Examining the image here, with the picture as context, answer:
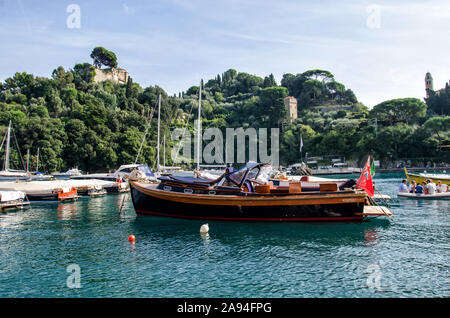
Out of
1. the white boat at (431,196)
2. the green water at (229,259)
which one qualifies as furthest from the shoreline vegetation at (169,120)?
the green water at (229,259)

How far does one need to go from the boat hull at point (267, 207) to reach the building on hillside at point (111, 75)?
115771 mm

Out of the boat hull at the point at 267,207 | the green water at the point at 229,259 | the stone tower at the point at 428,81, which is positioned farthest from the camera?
the stone tower at the point at 428,81

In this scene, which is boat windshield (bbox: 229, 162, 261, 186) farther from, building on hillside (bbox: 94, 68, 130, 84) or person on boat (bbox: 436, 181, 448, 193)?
building on hillside (bbox: 94, 68, 130, 84)

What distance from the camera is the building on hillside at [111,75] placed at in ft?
394

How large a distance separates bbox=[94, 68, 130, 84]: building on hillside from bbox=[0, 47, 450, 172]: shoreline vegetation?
353 cm

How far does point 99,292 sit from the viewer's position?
8312mm

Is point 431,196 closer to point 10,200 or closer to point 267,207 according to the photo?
point 267,207

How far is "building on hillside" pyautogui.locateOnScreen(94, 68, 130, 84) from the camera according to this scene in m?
120

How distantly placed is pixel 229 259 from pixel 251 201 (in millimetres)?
5426

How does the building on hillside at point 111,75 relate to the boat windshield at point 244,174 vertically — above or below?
above

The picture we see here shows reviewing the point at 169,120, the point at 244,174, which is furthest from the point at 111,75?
the point at 244,174

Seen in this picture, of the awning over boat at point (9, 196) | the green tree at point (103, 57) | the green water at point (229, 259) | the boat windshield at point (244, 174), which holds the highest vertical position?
the green tree at point (103, 57)

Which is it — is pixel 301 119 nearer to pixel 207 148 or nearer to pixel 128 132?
pixel 207 148

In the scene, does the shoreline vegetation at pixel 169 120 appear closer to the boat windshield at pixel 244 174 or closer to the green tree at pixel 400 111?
the green tree at pixel 400 111
